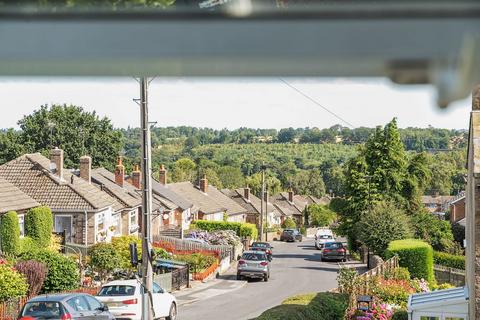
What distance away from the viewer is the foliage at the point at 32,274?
26031 mm

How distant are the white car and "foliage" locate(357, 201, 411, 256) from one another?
20.0m

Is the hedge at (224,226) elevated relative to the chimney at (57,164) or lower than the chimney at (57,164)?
lower

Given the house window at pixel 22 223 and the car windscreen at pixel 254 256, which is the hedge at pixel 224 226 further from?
the house window at pixel 22 223

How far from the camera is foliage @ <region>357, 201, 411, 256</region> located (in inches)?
1693

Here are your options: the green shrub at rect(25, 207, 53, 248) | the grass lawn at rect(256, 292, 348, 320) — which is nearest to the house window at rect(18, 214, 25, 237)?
the green shrub at rect(25, 207, 53, 248)

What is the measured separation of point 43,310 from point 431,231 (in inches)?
1448

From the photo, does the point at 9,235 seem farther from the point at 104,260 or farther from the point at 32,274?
the point at 32,274

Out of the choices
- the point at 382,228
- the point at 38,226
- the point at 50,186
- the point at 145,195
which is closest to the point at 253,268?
the point at 382,228

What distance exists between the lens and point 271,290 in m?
38.5

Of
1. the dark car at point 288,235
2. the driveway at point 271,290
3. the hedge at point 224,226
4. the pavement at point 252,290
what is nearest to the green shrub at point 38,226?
the pavement at point 252,290

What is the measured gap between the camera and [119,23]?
6.97ft

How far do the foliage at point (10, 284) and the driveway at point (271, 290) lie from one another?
6057 millimetres

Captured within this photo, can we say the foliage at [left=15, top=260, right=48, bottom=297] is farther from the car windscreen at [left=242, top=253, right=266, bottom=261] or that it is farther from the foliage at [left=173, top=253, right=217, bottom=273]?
the car windscreen at [left=242, top=253, right=266, bottom=261]

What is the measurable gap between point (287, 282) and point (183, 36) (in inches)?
1615
